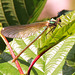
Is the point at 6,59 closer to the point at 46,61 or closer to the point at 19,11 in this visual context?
the point at 46,61

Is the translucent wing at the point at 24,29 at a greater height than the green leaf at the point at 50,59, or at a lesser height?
greater

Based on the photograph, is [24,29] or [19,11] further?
[19,11]

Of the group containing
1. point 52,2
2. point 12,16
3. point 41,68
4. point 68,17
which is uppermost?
point 68,17

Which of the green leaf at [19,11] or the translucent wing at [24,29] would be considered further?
the green leaf at [19,11]

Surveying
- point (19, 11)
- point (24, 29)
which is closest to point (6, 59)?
point (24, 29)

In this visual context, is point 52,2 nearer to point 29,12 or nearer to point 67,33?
point 29,12

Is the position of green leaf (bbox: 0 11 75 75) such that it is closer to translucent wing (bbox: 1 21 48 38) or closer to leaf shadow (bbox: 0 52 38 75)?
leaf shadow (bbox: 0 52 38 75)

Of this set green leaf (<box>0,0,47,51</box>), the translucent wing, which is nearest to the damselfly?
the translucent wing

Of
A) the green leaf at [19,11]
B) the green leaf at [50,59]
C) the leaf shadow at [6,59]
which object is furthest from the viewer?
the green leaf at [19,11]

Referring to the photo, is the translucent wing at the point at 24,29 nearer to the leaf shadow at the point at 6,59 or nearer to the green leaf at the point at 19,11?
the leaf shadow at the point at 6,59

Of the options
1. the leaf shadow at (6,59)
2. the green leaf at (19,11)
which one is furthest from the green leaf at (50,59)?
the green leaf at (19,11)

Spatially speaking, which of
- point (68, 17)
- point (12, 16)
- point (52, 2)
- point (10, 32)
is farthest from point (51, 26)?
point (52, 2)
